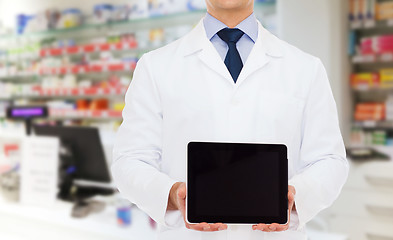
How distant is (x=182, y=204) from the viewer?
872mm

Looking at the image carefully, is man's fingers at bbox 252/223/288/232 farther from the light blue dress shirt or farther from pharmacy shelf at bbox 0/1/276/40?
pharmacy shelf at bbox 0/1/276/40

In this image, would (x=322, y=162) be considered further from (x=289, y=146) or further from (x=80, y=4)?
(x=80, y=4)

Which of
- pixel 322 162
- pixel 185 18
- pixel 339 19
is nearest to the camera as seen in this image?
pixel 322 162

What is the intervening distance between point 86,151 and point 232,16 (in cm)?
169

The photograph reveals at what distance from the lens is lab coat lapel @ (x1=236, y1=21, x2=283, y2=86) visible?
1.00 meters

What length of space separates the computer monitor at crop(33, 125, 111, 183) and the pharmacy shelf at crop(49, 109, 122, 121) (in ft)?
11.1

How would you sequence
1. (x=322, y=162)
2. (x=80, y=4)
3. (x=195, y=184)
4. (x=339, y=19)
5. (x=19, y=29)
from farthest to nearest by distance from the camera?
(x=19, y=29)
(x=80, y=4)
(x=339, y=19)
(x=322, y=162)
(x=195, y=184)

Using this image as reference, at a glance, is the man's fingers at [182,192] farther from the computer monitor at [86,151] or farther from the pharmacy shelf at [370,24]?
the pharmacy shelf at [370,24]

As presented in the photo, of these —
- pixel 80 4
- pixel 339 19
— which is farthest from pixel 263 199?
pixel 80 4

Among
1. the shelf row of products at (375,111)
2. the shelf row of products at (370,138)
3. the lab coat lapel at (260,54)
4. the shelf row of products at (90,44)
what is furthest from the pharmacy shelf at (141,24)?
the lab coat lapel at (260,54)

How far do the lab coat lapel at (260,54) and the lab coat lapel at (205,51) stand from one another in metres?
0.04

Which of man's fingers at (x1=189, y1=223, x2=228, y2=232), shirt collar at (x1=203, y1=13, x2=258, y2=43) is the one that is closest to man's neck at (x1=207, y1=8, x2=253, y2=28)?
shirt collar at (x1=203, y1=13, x2=258, y2=43)

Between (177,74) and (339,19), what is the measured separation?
3.65m

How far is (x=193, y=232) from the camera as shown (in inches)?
39.4
